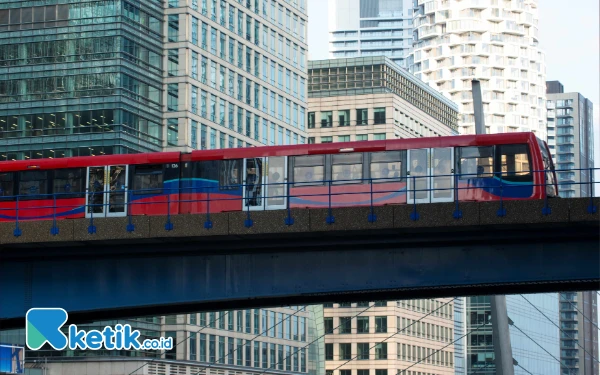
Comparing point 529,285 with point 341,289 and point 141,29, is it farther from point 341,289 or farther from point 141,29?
point 141,29

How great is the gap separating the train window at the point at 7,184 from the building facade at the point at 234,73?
59.0m

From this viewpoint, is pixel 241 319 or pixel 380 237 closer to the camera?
pixel 380 237

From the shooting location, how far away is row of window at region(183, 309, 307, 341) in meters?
111

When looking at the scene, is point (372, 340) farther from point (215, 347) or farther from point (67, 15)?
point (67, 15)

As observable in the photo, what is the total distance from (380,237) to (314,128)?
437ft

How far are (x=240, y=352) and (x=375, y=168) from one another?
236 feet

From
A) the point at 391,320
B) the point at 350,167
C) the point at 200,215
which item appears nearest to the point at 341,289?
the point at 200,215

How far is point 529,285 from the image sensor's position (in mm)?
35844

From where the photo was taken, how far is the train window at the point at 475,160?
45500 mm

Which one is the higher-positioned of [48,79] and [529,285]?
[48,79]

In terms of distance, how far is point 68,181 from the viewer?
49906mm

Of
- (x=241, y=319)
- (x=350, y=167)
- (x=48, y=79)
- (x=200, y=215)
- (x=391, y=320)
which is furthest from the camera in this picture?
(x=391, y=320)

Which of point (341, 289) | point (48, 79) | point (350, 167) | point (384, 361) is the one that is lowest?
point (384, 361)

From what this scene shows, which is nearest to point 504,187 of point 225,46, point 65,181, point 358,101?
point 65,181
